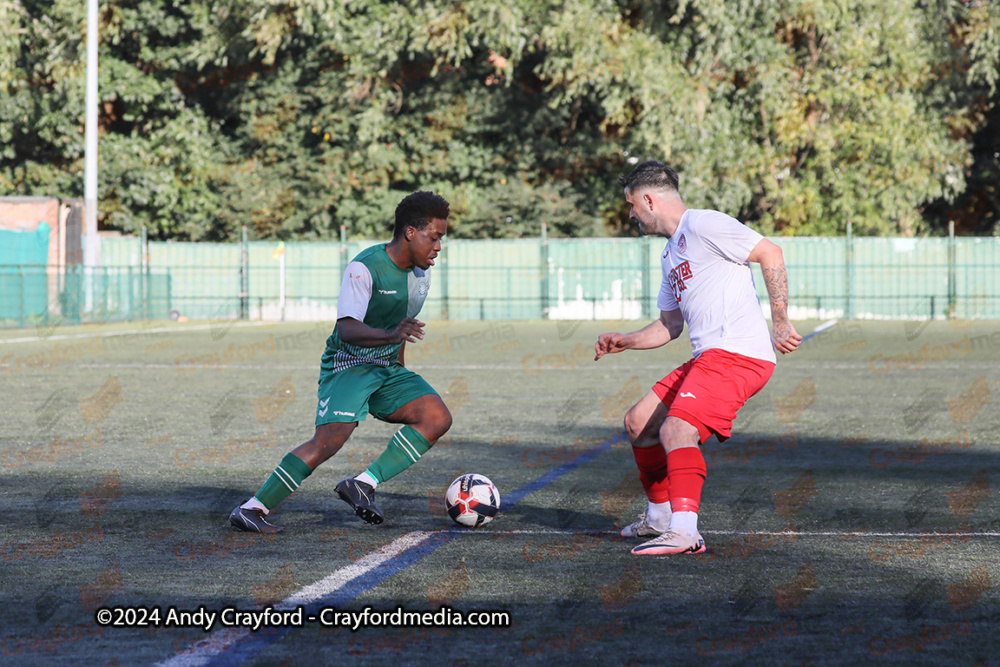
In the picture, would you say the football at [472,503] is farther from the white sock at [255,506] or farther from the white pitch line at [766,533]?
the white sock at [255,506]

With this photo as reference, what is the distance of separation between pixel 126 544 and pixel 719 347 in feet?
9.11

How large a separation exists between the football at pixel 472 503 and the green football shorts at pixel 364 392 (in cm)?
51

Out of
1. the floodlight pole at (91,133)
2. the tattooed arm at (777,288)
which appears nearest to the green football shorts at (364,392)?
→ the tattooed arm at (777,288)

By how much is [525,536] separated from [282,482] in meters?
1.17

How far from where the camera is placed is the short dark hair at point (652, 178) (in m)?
5.80

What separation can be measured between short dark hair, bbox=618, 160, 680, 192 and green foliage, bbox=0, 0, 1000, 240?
26.6 metres

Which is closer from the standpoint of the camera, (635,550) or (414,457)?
(635,550)

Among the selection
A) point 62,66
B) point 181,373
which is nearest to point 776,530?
point 181,373

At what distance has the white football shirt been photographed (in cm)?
559

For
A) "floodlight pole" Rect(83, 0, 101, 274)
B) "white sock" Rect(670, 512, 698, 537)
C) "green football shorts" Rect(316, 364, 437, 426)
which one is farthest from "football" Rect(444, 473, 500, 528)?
"floodlight pole" Rect(83, 0, 101, 274)

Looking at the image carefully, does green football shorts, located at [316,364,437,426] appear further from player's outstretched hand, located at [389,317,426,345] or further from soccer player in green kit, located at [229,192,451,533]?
player's outstretched hand, located at [389,317,426,345]

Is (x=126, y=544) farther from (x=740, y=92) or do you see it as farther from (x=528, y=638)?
(x=740, y=92)

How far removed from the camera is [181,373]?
16297 millimetres

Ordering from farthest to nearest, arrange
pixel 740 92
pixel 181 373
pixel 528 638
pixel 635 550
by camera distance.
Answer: pixel 740 92 → pixel 181 373 → pixel 635 550 → pixel 528 638
